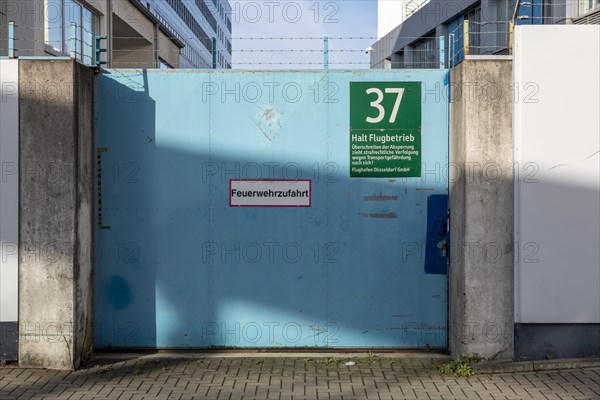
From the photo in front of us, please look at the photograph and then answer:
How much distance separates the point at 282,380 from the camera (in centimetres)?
758

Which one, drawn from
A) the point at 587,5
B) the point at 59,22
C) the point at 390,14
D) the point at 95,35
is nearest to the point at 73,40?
the point at 95,35

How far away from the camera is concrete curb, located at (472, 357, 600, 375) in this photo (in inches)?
309

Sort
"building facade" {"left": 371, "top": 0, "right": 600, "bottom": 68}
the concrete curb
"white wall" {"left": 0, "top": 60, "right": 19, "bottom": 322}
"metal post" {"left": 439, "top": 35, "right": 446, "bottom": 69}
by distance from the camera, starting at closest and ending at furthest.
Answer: the concrete curb
"white wall" {"left": 0, "top": 60, "right": 19, "bottom": 322}
"metal post" {"left": 439, "top": 35, "right": 446, "bottom": 69}
"building facade" {"left": 371, "top": 0, "right": 600, "bottom": 68}

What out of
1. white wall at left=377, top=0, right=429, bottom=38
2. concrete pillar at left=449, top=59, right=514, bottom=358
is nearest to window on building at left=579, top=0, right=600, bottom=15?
concrete pillar at left=449, top=59, right=514, bottom=358

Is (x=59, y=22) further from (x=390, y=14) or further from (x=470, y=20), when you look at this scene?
(x=390, y=14)

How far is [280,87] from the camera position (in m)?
8.50

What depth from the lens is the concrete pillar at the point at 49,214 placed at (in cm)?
795

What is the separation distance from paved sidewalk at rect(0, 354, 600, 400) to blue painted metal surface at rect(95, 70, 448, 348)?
34cm

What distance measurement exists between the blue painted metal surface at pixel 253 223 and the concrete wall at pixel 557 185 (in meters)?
0.96

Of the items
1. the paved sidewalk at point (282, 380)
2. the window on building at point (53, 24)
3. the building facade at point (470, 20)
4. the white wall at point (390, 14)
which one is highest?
the white wall at point (390, 14)

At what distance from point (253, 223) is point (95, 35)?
573cm

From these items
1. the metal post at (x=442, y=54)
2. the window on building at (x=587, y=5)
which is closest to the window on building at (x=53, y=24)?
the metal post at (x=442, y=54)

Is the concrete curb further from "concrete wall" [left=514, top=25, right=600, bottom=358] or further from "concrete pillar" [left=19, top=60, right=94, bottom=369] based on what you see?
"concrete pillar" [left=19, top=60, right=94, bottom=369]

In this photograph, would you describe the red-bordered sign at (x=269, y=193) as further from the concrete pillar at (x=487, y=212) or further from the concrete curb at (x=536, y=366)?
the concrete curb at (x=536, y=366)
